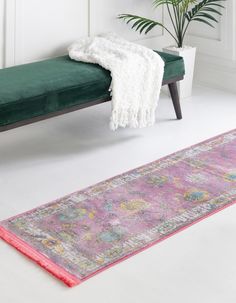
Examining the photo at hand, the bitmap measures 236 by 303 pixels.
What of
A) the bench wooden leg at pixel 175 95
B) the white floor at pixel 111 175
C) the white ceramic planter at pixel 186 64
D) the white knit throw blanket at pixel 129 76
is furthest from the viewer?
the white ceramic planter at pixel 186 64

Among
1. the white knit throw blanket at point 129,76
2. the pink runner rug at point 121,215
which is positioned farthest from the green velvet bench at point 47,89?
the pink runner rug at point 121,215

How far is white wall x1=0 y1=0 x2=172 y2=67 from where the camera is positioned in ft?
14.0

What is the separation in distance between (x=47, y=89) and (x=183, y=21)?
1.62 m

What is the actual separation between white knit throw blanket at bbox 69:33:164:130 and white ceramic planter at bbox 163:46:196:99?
61cm

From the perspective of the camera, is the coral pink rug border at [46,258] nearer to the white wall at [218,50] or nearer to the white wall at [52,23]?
the white wall at [52,23]

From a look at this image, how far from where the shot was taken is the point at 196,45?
5.41 m

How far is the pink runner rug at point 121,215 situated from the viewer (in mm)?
2857

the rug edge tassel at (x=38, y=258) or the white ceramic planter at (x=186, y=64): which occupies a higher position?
the white ceramic planter at (x=186, y=64)

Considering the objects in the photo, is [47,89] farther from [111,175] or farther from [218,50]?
[218,50]

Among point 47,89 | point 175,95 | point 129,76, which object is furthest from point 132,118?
point 47,89

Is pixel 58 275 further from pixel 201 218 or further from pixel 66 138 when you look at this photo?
pixel 66 138

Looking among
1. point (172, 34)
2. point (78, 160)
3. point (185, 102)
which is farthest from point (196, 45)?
point (78, 160)

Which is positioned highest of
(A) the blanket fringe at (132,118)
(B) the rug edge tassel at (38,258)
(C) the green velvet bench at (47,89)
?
(C) the green velvet bench at (47,89)

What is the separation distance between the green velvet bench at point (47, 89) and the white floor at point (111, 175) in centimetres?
30
